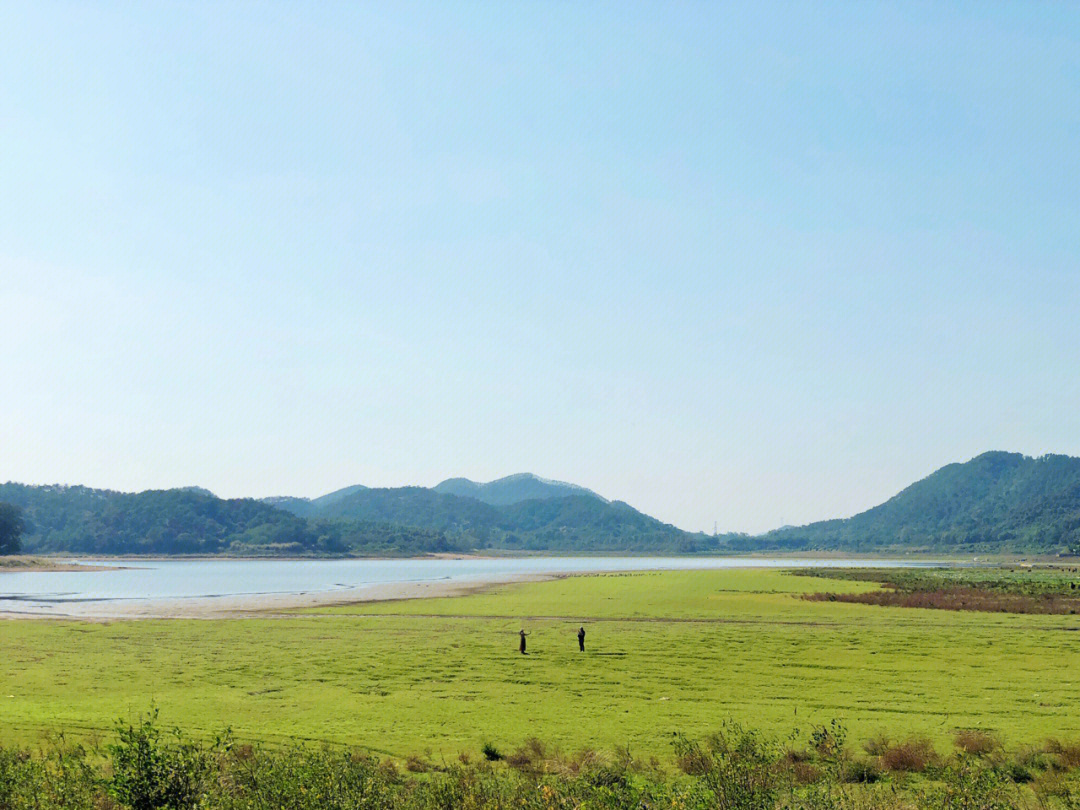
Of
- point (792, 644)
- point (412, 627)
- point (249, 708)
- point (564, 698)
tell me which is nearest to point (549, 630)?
point (412, 627)

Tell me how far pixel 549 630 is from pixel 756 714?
28582 millimetres

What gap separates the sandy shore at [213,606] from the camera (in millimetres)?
76250

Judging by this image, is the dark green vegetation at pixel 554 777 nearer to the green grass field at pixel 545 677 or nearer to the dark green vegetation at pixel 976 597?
the green grass field at pixel 545 677

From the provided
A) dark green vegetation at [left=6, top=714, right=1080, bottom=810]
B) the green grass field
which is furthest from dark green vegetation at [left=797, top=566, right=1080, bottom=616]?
dark green vegetation at [left=6, top=714, right=1080, bottom=810]

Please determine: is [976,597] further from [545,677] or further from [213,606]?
[213,606]

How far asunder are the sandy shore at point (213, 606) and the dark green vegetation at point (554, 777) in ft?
181

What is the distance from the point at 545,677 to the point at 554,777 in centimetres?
1709

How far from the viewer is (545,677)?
122 feet

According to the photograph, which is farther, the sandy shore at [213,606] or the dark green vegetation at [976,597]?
the sandy shore at [213,606]

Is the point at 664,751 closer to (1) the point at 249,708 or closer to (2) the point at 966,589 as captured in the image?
(1) the point at 249,708

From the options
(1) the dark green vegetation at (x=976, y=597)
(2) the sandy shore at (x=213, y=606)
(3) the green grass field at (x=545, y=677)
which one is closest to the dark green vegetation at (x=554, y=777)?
(3) the green grass field at (x=545, y=677)

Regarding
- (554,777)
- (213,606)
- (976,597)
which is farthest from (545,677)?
(976,597)

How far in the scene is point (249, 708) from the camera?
30.8 meters

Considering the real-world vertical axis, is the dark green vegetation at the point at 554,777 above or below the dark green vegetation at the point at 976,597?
above
